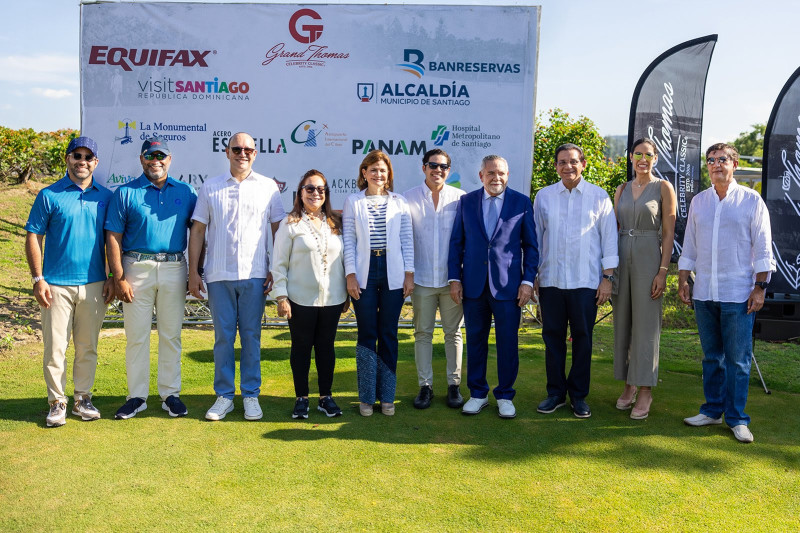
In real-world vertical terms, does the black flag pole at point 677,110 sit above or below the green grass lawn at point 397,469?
above

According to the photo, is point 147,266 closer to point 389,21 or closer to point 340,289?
point 340,289

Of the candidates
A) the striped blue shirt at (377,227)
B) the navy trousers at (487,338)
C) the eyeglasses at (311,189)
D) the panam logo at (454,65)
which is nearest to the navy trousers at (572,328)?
the navy trousers at (487,338)

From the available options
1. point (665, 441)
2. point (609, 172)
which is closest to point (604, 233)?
point (665, 441)

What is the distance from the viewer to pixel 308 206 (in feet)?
13.3

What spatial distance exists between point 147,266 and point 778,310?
5.63 metres

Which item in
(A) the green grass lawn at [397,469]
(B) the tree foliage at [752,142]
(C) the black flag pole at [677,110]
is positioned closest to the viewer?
(A) the green grass lawn at [397,469]

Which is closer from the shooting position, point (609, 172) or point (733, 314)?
point (733, 314)

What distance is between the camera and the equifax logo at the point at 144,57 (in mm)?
6492

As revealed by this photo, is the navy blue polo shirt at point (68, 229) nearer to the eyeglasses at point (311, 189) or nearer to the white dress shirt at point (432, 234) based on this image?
the eyeglasses at point (311, 189)

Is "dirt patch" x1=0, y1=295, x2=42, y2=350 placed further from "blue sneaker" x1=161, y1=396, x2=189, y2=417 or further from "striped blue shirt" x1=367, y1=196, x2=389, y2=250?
"striped blue shirt" x1=367, y1=196, x2=389, y2=250

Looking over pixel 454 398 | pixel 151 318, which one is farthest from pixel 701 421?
pixel 151 318

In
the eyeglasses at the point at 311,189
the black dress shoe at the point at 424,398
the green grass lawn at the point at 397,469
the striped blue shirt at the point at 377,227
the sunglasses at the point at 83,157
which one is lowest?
the green grass lawn at the point at 397,469

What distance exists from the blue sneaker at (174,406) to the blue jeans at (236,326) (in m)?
0.24

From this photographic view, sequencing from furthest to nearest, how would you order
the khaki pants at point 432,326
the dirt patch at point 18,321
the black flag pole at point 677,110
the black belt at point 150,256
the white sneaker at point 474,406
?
the dirt patch at point 18,321 → the black flag pole at point 677,110 → the khaki pants at point 432,326 → the white sneaker at point 474,406 → the black belt at point 150,256
